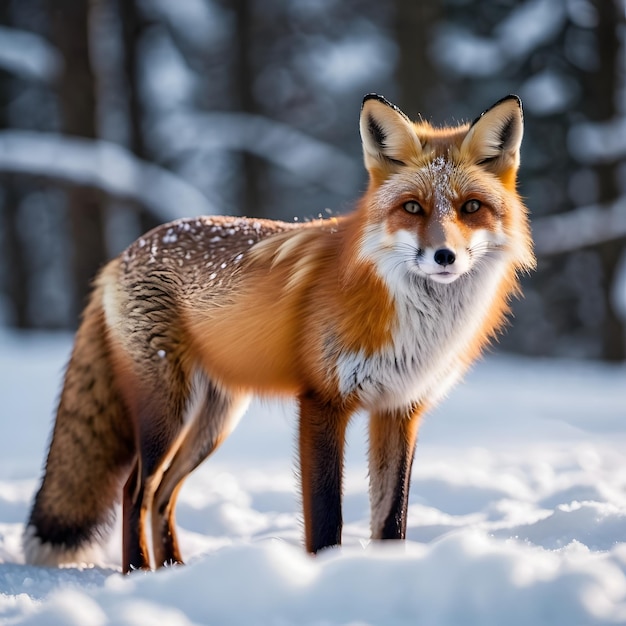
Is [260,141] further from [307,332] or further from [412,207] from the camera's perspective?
[412,207]

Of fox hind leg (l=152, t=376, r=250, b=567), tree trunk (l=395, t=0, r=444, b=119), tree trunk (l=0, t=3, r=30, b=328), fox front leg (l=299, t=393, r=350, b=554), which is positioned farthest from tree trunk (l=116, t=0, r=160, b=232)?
fox front leg (l=299, t=393, r=350, b=554)

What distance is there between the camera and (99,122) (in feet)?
29.0

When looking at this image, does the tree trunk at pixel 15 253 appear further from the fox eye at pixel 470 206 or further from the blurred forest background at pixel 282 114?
the fox eye at pixel 470 206

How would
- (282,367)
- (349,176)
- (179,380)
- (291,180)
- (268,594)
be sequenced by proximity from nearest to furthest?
(268,594)
(282,367)
(179,380)
(349,176)
(291,180)

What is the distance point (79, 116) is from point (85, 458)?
239 inches

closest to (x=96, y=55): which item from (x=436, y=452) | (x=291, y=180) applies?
(x=436, y=452)

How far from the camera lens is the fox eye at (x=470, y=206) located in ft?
9.15

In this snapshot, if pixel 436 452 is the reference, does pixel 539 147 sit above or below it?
above

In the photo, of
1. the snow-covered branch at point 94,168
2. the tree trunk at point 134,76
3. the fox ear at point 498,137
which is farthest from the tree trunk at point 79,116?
the fox ear at point 498,137

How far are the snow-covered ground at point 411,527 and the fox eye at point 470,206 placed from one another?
3.66 feet

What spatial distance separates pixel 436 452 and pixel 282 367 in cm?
302

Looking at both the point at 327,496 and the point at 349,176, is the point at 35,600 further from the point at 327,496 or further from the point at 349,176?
the point at 349,176

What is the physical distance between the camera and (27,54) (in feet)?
32.1

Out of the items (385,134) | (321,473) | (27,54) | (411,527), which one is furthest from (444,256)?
(27,54)
